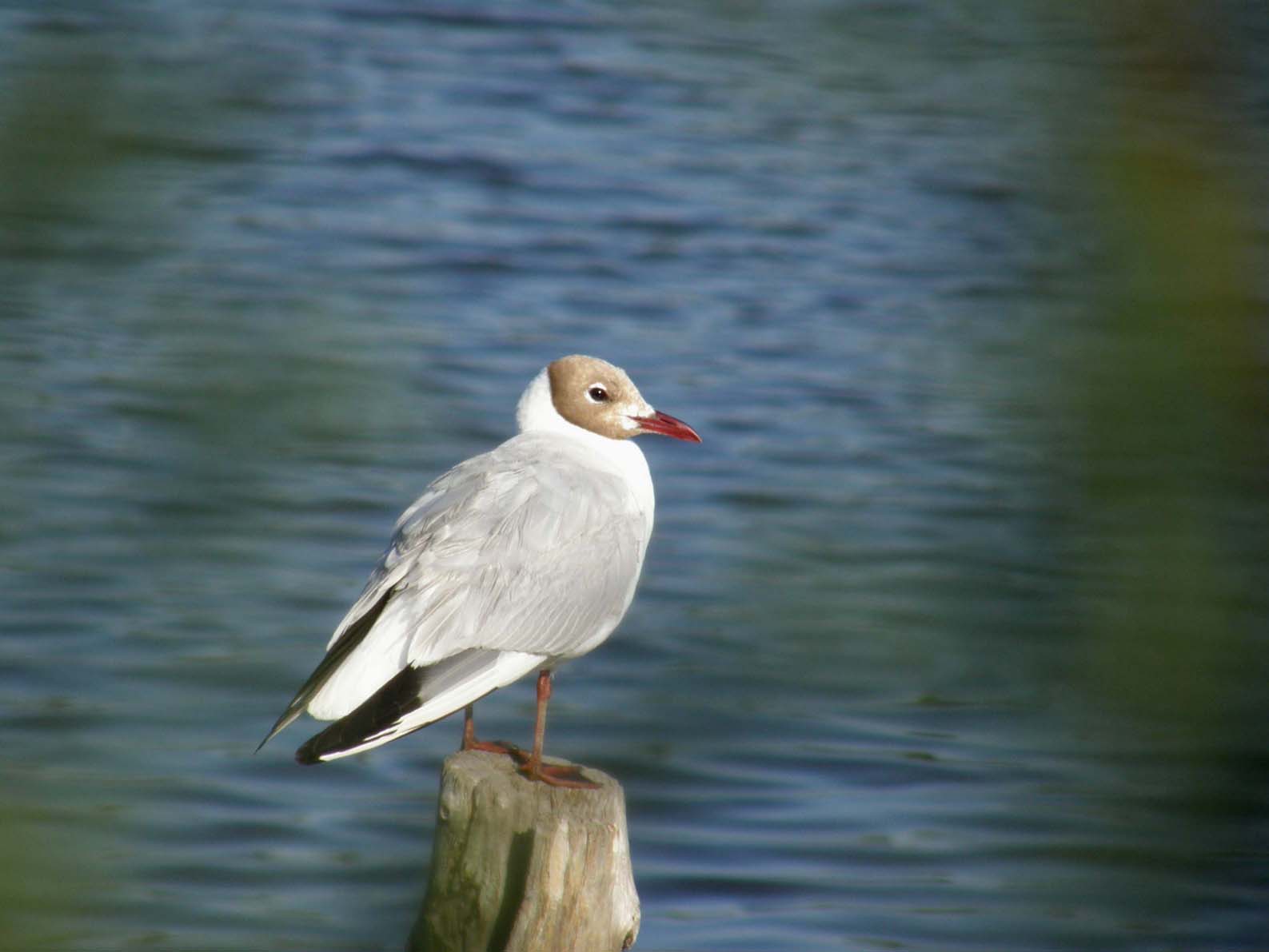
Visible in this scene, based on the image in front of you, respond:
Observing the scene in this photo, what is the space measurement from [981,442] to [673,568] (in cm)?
176

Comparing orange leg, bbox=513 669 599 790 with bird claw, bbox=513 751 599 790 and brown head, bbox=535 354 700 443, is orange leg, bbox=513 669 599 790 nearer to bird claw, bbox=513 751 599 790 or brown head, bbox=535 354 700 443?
bird claw, bbox=513 751 599 790

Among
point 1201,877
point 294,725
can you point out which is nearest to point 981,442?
point 1201,877

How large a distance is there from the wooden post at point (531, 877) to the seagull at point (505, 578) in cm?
10

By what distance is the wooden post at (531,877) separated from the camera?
344 cm

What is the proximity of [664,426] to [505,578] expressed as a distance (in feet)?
2.82

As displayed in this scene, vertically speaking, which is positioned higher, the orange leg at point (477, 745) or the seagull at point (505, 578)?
the seagull at point (505, 578)

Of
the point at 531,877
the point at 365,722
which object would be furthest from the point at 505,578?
the point at 531,877

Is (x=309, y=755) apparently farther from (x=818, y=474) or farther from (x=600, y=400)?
(x=818, y=474)

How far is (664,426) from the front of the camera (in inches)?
186

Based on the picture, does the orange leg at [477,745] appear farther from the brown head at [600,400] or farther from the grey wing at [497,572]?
the brown head at [600,400]

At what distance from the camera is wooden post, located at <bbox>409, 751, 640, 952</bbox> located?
3438 millimetres

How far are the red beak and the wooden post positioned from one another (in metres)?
1.32

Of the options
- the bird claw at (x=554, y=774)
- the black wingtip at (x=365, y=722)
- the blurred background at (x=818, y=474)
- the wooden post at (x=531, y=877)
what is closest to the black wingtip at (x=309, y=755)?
the black wingtip at (x=365, y=722)

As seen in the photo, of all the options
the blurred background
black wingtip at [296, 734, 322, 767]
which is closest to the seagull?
black wingtip at [296, 734, 322, 767]
